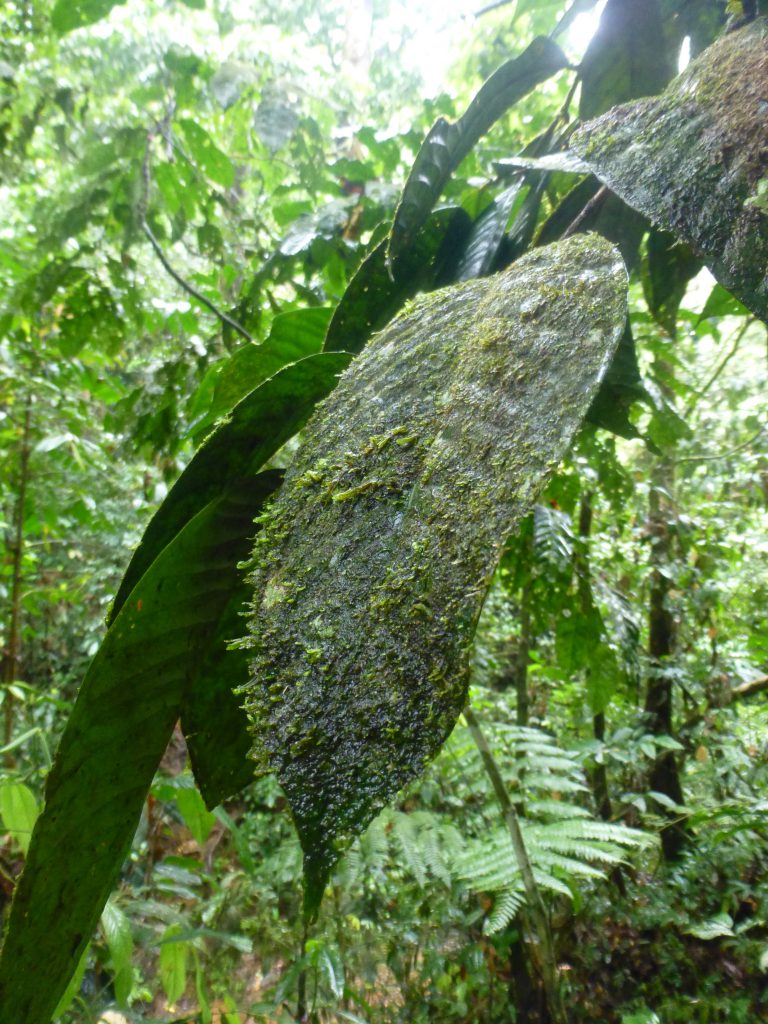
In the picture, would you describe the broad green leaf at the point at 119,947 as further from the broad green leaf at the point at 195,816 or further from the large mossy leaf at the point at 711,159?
the large mossy leaf at the point at 711,159

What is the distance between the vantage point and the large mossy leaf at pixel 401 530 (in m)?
0.22

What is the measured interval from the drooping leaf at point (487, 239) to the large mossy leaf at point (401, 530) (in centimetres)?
28

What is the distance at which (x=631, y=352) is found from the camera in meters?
0.69

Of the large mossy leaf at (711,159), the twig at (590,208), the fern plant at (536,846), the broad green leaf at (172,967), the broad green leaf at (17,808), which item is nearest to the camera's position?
the large mossy leaf at (711,159)

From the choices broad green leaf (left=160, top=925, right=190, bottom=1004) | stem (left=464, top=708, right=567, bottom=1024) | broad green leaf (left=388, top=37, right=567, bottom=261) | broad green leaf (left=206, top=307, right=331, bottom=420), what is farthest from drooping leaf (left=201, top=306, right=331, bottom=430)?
broad green leaf (left=160, top=925, right=190, bottom=1004)

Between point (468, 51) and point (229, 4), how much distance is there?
0.90 meters

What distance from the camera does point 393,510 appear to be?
0.27 m

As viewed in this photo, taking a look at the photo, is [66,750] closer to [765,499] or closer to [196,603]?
[196,603]

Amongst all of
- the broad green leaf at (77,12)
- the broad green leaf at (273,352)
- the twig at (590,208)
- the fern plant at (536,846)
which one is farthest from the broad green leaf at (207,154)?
the fern plant at (536,846)

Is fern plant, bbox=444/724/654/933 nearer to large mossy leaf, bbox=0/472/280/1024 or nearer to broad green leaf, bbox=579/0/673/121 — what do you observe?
large mossy leaf, bbox=0/472/280/1024

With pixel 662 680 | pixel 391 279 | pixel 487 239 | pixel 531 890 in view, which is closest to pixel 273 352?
pixel 391 279

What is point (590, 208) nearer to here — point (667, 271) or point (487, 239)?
point (487, 239)

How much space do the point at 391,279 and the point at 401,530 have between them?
0.42 m

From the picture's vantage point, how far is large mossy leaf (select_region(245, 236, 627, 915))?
215 millimetres
